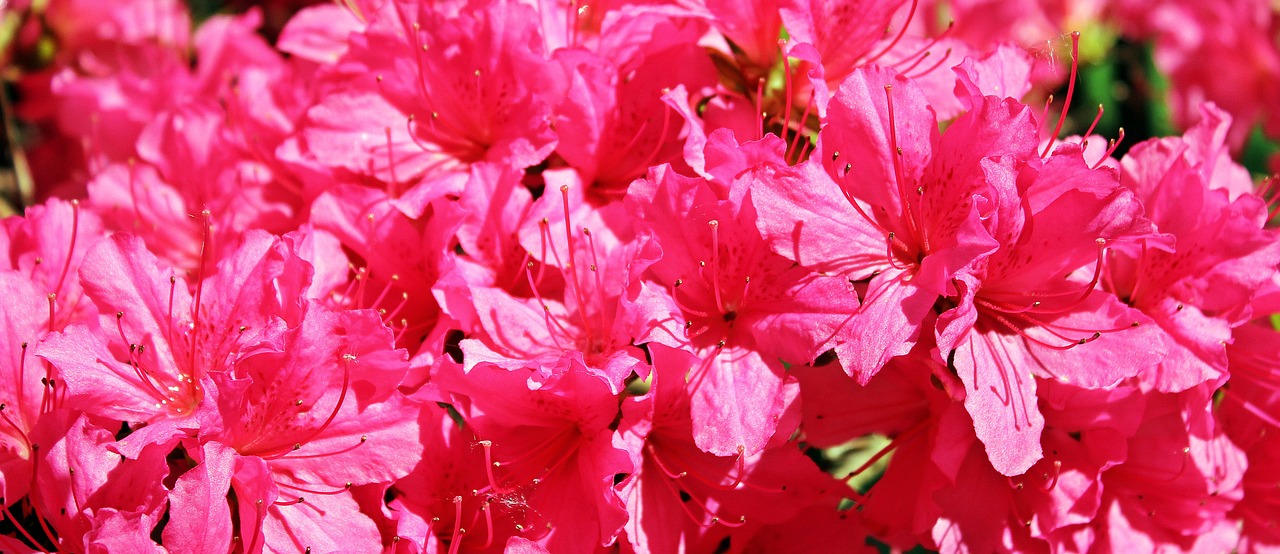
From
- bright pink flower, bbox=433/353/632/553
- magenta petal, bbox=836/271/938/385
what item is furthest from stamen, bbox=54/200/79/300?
magenta petal, bbox=836/271/938/385

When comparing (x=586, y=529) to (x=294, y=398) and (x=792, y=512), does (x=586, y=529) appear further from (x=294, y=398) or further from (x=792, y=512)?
(x=294, y=398)

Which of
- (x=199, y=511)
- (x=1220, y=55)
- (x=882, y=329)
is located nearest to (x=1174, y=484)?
(x=882, y=329)

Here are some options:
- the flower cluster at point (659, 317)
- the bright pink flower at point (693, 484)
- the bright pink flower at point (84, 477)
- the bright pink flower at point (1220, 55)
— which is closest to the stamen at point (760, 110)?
the flower cluster at point (659, 317)

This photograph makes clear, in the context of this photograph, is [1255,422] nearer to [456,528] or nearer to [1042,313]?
[1042,313]

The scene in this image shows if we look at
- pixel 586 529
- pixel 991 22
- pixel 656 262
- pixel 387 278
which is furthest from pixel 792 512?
pixel 991 22

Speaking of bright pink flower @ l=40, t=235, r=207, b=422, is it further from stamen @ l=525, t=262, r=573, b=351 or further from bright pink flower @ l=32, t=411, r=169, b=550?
stamen @ l=525, t=262, r=573, b=351

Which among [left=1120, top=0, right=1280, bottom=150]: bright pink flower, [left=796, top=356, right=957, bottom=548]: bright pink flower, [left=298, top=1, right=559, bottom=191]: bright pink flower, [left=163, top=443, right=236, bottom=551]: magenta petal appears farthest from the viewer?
[left=1120, top=0, right=1280, bottom=150]: bright pink flower

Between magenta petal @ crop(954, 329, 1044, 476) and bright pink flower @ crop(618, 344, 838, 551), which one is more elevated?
magenta petal @ crop(954, 329, 1044, 476)

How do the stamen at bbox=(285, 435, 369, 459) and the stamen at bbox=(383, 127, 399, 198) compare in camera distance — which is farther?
the stamen at bbox=(383, 127, 399, 198)
